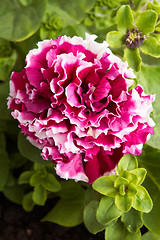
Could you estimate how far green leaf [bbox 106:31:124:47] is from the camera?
61 cm

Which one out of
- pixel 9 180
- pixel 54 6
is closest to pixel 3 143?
pixel 9 180

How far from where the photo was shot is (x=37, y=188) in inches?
31.9

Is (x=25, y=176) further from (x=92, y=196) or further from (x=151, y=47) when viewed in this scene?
(x=151, y=47)

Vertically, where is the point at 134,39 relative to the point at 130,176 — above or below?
above

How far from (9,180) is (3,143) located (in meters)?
0.11

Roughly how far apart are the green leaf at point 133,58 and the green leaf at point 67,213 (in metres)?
0.45

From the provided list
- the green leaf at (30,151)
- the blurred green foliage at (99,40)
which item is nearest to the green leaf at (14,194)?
the blurred green foliage at (99,40)

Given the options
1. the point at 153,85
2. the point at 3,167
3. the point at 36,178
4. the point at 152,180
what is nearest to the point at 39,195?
the point at 36,178

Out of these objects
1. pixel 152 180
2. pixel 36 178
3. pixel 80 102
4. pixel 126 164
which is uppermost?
pixel 80 102

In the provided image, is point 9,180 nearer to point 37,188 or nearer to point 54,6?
point 37,188

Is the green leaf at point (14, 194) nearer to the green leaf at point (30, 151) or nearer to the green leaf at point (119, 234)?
the green leaf at point (30, 151)

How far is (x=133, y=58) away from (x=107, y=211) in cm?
28

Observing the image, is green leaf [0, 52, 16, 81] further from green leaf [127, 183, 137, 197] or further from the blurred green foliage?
green leaf [127, 183, 137, 197]

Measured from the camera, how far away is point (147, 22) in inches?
24.2
